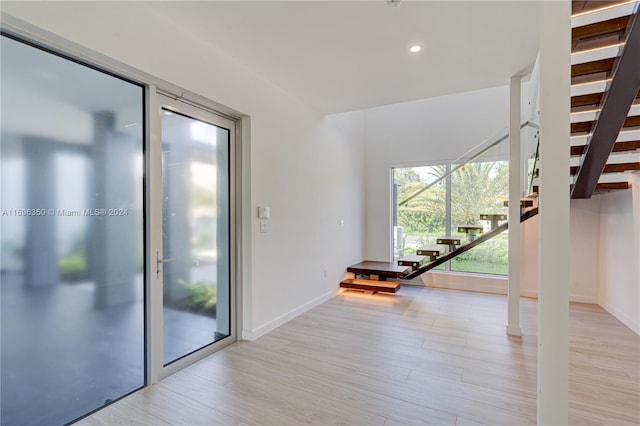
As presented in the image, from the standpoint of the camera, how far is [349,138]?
5.60 metres

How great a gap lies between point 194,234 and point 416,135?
4590mm

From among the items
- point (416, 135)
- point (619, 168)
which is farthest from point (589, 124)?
point (416, 135)

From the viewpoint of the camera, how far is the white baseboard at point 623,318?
3.43m

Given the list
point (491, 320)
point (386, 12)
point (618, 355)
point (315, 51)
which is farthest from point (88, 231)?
point (618, 355)

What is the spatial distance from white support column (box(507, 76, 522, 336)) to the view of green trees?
1.90 ft

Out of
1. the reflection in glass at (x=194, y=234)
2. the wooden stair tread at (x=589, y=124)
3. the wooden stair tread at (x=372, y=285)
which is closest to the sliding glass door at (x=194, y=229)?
the reflection in glass at (x=194, y=234)

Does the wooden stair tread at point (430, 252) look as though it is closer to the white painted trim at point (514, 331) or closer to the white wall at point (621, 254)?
the white painted trim at point (514, 331)

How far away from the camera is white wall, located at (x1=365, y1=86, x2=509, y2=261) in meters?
5.25

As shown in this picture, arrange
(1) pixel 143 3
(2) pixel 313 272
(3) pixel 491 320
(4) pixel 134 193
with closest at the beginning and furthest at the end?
1. (1) pixel 143 3
2. (4) pixel 134 193
3. (3) pixel 491 320
4. (2) pixel 313 272

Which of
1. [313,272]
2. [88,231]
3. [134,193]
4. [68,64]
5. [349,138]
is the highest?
[349,138]

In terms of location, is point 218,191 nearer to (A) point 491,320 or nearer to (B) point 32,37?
(B) point 32,37

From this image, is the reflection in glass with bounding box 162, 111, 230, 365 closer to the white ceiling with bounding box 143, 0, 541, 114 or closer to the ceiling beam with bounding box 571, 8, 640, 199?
the white ceiling with bounding box 143, 0, 541, 114

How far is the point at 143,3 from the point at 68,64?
2.27 ft

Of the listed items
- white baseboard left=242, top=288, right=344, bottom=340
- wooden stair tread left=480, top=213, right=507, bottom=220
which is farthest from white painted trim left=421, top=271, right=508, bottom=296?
white baseboard left=242, top=288, right=344, bottom=340
